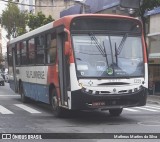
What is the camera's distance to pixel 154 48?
2859 centimetres

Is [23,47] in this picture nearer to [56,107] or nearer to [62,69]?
[56,107]

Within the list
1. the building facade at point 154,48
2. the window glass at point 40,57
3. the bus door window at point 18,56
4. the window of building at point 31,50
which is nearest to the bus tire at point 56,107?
the window glass at point 40,57

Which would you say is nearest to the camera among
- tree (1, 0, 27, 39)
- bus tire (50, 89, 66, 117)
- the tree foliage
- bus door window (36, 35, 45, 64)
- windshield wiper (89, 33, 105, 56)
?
windshield wiper (89, 33, 105, 56)

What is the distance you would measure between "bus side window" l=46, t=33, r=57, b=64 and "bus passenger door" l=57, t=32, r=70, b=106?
0.36 meters

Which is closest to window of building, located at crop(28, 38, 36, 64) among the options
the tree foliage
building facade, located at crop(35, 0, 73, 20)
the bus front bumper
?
the bus front bumper

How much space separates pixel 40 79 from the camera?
16672 mm

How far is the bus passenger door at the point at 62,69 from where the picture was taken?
13367 mm

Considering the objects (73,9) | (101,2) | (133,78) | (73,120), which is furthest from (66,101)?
(73,9)

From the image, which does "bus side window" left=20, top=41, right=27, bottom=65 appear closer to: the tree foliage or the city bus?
the city bus

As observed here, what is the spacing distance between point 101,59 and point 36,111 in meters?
4.86

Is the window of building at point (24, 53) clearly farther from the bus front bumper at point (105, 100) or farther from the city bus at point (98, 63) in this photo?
the bus front bumper at point (105, 100)

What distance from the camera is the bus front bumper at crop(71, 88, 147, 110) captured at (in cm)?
1272

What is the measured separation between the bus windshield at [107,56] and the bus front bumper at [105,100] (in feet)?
1.85

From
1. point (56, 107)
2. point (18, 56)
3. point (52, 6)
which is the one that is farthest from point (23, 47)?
point (52, 6)
